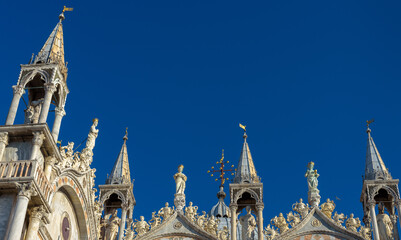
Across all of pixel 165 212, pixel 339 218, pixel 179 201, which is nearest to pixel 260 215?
pixel 339 218

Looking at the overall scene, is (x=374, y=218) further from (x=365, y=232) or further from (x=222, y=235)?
(x=222, y=235)

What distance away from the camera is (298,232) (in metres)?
21.2

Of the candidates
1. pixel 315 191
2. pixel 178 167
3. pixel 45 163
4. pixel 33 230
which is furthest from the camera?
pixel 178 167

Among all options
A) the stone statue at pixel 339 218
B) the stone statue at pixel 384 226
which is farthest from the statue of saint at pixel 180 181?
the stone statue at pixel 384 226

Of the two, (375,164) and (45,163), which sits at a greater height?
(375,164)

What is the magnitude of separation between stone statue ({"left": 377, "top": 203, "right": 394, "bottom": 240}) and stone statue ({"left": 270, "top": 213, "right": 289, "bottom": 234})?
3175mm

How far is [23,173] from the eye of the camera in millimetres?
16797

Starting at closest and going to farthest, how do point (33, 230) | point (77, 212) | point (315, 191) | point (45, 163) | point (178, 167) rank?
point (33, 230) < point (45, 163) < point (77, 212) < point (315, 191) < point (178, 167)

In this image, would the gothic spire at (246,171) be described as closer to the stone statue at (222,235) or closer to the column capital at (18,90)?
the stone statue at (222,235)

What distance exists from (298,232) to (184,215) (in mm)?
3990

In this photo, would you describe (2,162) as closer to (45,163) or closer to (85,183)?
(45,163)

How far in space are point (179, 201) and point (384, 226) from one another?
282 inches

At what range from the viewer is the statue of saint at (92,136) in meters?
22.2

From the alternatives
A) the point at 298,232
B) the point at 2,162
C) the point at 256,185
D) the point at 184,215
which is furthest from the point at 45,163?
the point at 298,232
